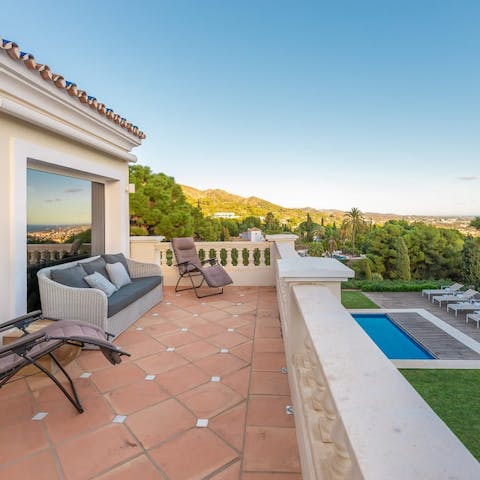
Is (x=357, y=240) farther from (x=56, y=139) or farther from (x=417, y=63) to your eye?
(x=56, y=139)

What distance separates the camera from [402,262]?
29.5 m

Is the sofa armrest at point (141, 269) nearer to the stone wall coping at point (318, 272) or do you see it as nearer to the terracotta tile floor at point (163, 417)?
the terracotta tile floor at point (163, 417)

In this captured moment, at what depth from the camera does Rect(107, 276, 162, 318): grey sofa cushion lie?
3660mm

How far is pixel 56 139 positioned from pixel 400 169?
29.8m

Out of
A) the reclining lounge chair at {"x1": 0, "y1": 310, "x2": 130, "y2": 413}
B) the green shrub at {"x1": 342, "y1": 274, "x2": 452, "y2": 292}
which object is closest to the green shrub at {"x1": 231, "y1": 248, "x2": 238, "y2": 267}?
the reclining lounge chair at {"x1": 0, "y1": 310, "x2": 130, "y2": 413}

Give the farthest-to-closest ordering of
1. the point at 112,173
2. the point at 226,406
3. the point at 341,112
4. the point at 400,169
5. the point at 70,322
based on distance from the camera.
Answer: the point at 400,169, the point at 341,112, the point at 112,173, the point at 70,322, the point at 226,406

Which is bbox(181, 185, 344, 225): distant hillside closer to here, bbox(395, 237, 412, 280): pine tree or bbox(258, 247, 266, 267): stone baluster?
bbox(395, 237, 412, 280): pine tree

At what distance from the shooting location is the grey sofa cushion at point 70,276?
3639 mm

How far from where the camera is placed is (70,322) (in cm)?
264

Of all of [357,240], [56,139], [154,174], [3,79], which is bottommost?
[357,240]

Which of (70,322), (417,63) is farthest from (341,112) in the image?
(70,322)

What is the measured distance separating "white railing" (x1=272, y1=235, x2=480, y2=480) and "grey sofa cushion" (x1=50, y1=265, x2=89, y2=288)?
10.1 feet

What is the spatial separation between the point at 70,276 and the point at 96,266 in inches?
29.1

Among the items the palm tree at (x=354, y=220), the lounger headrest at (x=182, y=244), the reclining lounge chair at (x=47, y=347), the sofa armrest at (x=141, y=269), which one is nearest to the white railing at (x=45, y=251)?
the sofa armrest at (x=141, y=269)
